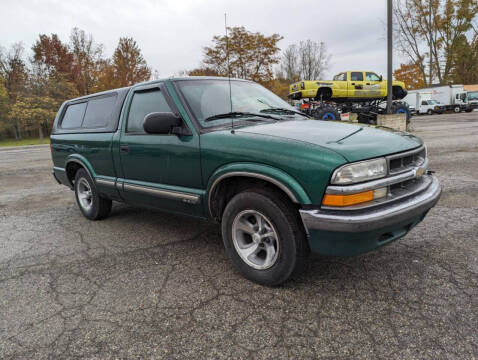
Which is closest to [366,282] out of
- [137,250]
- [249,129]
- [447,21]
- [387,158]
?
[387,158]

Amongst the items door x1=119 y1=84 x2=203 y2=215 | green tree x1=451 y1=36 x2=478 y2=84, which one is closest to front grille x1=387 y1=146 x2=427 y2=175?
door x1=119 y1=84 x2=203 y2=215

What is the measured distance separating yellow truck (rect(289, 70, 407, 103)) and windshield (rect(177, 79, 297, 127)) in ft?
44.0

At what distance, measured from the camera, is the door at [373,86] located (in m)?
17.7

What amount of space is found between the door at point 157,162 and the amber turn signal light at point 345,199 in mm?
1222

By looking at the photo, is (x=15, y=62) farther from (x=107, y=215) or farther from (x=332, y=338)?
(x=332, y=338)

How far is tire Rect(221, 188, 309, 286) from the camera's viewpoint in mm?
2512

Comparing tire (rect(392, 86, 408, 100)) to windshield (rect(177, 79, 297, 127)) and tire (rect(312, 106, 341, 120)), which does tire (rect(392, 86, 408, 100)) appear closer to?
tire (rect(312, 106, 341, 120))

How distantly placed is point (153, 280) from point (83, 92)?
3603 centimetres

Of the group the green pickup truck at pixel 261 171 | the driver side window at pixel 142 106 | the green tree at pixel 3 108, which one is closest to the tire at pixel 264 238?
the green pickup truck at pixel 261 171

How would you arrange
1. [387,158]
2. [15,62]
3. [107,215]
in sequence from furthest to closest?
[15,62] → [107,215] → [387,158]

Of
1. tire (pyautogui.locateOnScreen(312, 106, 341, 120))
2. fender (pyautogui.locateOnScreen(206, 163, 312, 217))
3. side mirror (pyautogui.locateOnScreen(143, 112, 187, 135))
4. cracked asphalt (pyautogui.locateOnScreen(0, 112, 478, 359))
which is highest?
tire (pyautogui.locateOnScreen(312, 106, 341, 120))

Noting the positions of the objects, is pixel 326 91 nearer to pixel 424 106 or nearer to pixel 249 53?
pixel 249 53

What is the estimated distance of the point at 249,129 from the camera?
295cm

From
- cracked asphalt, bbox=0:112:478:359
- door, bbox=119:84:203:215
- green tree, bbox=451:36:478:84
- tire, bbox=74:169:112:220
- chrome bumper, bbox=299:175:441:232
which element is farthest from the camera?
green tree, bbox=451:36:478:84
